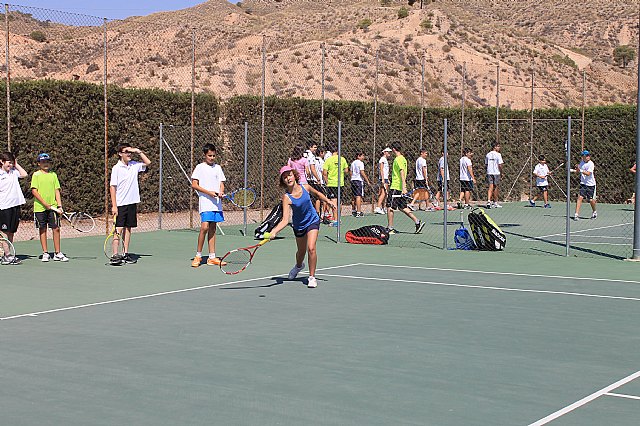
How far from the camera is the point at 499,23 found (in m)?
87.4

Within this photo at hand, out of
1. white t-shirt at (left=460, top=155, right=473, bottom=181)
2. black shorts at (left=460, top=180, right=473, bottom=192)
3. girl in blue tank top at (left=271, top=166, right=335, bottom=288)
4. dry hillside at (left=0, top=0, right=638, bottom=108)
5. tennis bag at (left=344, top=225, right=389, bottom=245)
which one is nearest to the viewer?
girl in blue tank top at (left=271, top=166, right=335, bottom=288)

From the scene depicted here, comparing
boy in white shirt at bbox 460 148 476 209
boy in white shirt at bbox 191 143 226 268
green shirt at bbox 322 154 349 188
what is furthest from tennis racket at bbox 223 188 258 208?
boy in white shirt at bbox 460 148 476 209

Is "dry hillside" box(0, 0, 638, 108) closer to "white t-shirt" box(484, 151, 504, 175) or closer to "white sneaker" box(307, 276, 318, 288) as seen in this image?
"white t-shirt" box(484, 151, 504, 175)

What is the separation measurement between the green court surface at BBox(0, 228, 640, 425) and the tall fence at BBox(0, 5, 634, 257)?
17.0 feet

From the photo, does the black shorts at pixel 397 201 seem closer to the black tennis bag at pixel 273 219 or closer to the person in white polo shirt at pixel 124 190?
the black tennis bag at pixel 273 219

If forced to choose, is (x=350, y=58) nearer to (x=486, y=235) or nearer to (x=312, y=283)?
(x=486, y=235)

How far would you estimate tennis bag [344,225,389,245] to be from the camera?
18344 mm

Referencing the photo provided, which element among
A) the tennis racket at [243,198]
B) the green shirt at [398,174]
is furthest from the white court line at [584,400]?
the green shirt at [398,174]

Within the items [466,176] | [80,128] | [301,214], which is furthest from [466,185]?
[301,214]

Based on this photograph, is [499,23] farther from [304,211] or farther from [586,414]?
[586,414]

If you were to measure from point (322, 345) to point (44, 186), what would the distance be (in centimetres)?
743

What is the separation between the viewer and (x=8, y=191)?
48.0 ft

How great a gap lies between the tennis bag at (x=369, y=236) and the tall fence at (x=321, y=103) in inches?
31.2

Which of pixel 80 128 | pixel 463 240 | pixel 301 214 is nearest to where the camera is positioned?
pixel 301 214
